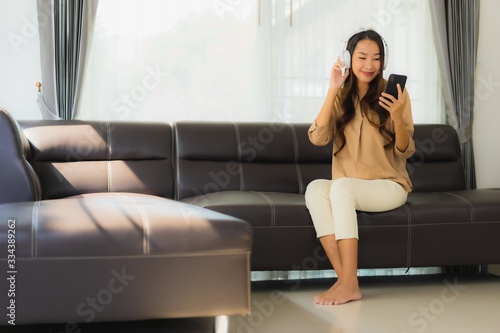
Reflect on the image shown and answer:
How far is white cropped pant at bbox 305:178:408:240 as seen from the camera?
119 inches

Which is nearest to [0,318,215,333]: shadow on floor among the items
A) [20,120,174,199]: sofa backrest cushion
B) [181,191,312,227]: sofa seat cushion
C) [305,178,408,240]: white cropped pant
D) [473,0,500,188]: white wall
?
[181,191,312,227]: sofa seat cushion

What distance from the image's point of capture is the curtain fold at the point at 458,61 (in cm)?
450

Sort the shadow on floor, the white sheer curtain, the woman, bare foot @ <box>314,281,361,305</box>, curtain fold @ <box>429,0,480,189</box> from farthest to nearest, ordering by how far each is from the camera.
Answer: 1. curtain fold @ <box>429,0,480,189</box>
2. the white sheer curtain
3. the woman
4. bare foot @ <box>314,281,361,305</box>
5. the shadow on floor

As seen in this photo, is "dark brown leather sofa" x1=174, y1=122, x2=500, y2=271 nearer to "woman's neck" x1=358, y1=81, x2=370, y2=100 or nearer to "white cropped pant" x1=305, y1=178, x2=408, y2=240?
"white cropped pant" x1=305, y1=178, x2=408, y2=240

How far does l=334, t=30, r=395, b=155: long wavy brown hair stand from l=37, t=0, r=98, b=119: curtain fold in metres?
1.59

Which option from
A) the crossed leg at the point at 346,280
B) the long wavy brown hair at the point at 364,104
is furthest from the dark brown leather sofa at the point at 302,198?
the long wavy brown hair at the point at 364,104

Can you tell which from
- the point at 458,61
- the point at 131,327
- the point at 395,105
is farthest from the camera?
the point at 458,61

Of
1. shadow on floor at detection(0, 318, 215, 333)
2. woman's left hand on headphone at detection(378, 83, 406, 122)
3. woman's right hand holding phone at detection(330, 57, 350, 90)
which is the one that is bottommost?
shadow on floor at detection(0, 318, 215, 333)

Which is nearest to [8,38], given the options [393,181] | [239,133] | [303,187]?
[239,133]

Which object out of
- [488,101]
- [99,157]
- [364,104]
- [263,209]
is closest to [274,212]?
[263,209]

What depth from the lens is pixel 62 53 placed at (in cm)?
395

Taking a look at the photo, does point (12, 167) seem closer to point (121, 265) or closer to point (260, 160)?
Result: point (121, 265)

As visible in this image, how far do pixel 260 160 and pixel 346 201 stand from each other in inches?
36.6

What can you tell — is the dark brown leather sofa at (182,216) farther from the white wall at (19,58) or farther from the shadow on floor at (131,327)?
the white wall at (19,58)
